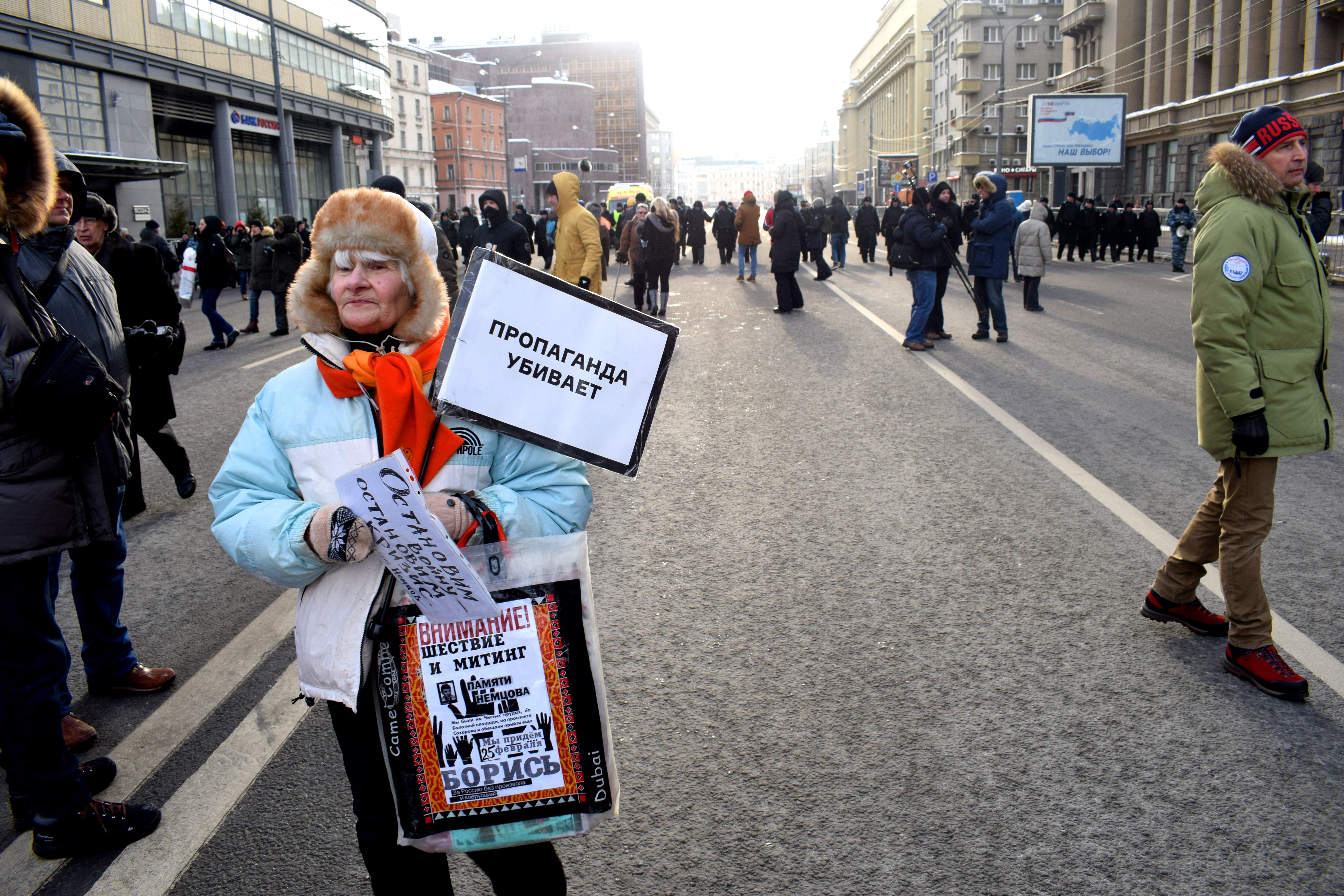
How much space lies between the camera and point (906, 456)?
707 cm

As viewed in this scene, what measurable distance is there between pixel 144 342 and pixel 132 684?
132 cm

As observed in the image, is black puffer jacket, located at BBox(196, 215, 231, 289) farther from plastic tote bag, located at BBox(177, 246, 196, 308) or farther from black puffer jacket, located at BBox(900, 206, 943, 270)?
black puffer jacket, located at BBox(900, 206, 943, 270)

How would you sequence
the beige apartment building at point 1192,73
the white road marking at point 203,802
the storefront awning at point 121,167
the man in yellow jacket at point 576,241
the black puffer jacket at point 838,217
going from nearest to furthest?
the white road marking at point 203,802 < the man in yellow jacket at point 576,241 < the black puffer jacket at point 838,217 < the storefront awning at point 121,167 < the beige apartment building at point 1192,73

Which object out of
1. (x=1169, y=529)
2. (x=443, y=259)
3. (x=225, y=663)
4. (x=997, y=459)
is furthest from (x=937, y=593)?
(x=443, y=259)

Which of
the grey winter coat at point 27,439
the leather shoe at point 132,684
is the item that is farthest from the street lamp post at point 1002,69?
the grey winter coat at point 27,439

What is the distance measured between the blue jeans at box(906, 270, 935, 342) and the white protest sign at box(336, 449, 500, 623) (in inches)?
410

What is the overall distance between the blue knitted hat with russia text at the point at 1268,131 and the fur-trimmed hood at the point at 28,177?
3.79m

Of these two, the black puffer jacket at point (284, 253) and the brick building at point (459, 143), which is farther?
the brick building at point (459, 143)

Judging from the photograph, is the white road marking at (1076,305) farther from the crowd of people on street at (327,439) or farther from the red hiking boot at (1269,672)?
the red hiking boot at (1269,672)

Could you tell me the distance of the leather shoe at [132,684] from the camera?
12.7ft

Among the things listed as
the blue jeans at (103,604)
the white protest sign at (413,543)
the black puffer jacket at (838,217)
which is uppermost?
the black puffer jacket at (838,217)

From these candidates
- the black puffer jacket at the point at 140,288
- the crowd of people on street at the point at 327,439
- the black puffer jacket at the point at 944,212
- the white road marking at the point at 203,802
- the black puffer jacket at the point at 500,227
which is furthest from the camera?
the black puffer jacket at the point at 944,212

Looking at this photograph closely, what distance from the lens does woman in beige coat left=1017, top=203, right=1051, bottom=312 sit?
15609mm

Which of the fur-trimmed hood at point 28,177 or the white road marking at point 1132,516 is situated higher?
the fur-trimmed hood at point 28,177
